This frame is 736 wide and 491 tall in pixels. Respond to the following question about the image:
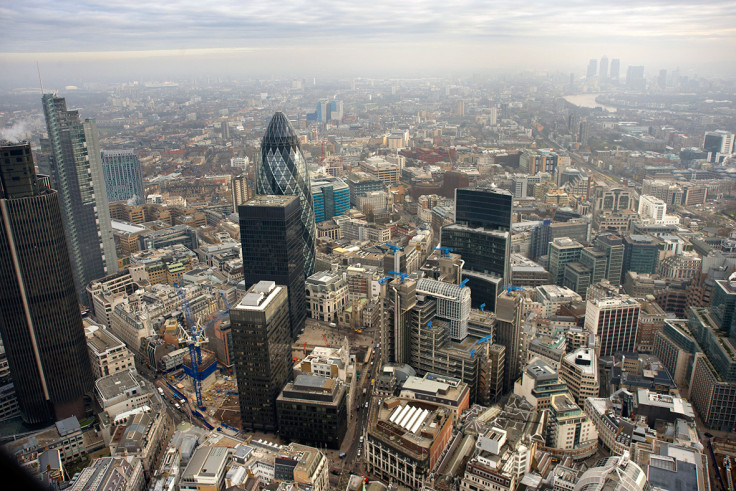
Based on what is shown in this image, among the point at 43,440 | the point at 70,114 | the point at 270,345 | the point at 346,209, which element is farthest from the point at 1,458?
the point at 346,209

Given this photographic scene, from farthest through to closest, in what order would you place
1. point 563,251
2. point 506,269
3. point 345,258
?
1. point 345,258
2. point 563,251
3. point 506,269

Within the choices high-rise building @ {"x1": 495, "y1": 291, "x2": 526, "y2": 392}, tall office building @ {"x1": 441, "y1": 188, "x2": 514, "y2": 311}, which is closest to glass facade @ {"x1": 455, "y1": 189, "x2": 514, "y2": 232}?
tall office building @ {"x1": 441, "y1": 188, "x2": 514, "y2": 311}

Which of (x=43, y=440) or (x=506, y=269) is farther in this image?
(x=506, y=269)

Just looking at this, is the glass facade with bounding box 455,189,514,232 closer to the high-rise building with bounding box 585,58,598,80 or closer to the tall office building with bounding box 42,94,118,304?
the tall office building with bounding box 42,94,118,304

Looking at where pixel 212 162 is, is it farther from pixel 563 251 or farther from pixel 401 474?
pixel 401 474

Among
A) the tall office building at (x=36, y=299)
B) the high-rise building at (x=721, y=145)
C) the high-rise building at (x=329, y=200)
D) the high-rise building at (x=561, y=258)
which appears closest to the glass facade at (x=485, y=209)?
the high-rise building at (x=561, y=258)

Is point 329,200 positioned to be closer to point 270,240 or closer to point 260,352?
point 270,240
